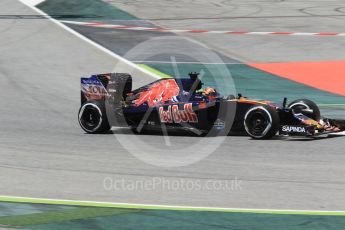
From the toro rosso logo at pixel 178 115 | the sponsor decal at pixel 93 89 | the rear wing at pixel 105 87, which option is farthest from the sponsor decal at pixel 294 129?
the sponsor decal at pixel 93 89

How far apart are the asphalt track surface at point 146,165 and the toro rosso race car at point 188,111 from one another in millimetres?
261

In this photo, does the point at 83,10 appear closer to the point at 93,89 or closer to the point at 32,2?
the point at 32,2

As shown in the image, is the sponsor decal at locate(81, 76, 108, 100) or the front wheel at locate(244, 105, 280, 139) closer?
the front wheel at locate(244, 105, 280, 139)

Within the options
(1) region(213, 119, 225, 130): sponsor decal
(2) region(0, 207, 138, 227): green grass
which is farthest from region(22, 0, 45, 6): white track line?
(2) region(0, 207, 138, 227): green grass

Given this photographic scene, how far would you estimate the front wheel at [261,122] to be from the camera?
47.4 feet

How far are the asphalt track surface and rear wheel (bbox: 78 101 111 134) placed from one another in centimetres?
23

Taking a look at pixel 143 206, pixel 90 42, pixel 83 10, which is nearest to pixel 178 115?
pixel 143 206

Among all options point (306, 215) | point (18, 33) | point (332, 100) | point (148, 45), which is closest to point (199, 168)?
point (306, 215)

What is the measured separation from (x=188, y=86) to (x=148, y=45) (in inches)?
508

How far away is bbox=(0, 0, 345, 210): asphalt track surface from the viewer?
1058 cm

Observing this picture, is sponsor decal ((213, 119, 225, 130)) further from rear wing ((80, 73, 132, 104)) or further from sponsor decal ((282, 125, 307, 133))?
rear wing ((80, 73, 132, 104))

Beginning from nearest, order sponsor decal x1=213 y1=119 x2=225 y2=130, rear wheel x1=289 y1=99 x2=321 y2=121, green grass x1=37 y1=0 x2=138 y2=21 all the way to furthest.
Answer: sponsor decal x1=213 y1=119 x2=225 y2=130 < rear wheel x1=289 y1=99 x2=321 y2=121 < green grass x1=37 y1=0 x2=138 y2=21

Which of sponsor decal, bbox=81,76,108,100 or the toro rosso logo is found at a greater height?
sponsor decal, bbox=81,76,108,100

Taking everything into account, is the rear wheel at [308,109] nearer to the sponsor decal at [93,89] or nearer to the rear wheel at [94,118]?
the rear wheel at [94,118]
